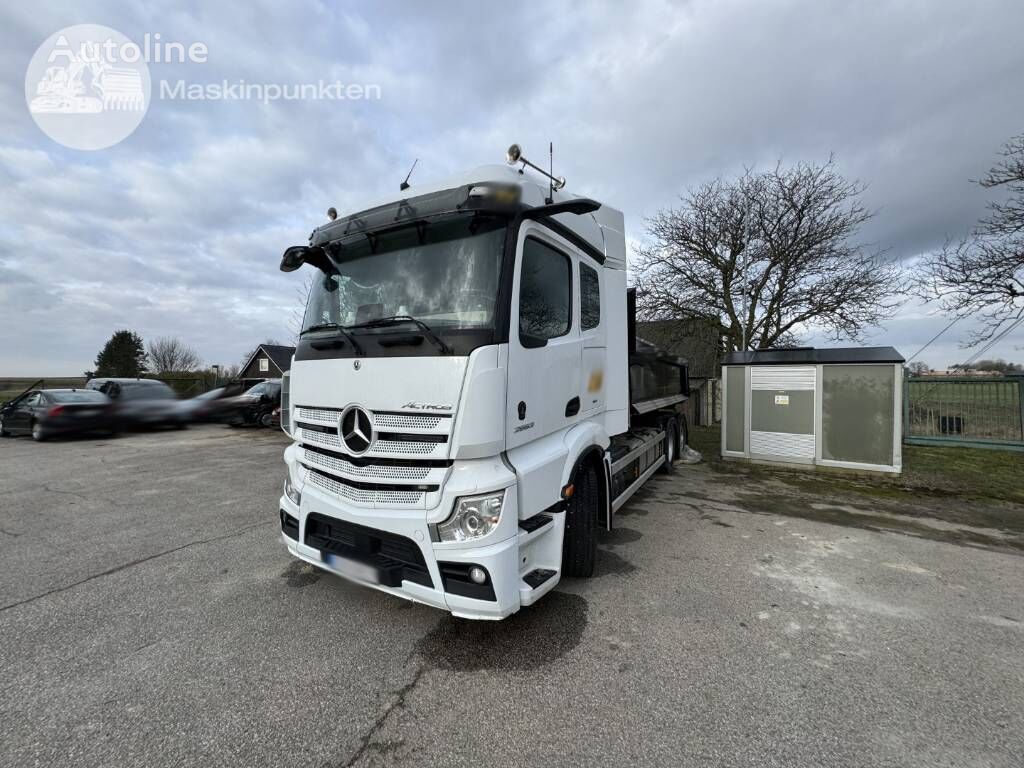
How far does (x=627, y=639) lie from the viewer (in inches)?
116

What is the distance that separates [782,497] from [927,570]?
8.22 feet

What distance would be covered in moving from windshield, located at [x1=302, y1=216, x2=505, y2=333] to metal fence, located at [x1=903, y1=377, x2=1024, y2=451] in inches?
450

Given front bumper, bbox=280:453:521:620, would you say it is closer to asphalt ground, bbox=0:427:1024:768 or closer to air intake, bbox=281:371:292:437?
asphalt ground, bbox=0:427:1024:768

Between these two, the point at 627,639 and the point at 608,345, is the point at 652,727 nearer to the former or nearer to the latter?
the point at 627,639

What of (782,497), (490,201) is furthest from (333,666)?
(782,497)

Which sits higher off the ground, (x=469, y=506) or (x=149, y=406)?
(x=149, y=406)

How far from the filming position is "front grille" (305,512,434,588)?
2.70 meters

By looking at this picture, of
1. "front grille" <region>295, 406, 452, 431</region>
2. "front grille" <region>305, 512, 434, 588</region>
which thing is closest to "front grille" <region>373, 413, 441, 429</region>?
"front grille" <region>295, 406, 452, 431</region>

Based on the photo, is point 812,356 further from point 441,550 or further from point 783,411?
point 441,550

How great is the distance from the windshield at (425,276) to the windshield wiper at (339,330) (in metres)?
0.04

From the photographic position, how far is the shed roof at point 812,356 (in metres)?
7.78

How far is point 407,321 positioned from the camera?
9.39ft

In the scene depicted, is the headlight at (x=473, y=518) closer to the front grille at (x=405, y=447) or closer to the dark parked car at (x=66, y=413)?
the front grille at (x=405, y=447)

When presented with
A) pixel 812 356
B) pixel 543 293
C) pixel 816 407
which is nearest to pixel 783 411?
pixel 816 407
